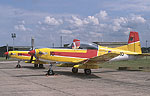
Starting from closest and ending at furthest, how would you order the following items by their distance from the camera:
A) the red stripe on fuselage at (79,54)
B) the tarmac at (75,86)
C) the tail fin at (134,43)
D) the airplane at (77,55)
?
the tarmac at (75,86) < the airplane at (77,55) < the red stripe on fuselage at (79,54) < the tail fin at (134,43)

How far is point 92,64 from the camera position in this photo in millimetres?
14680

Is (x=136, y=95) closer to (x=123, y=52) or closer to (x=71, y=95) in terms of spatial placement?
(x=71, y=95)

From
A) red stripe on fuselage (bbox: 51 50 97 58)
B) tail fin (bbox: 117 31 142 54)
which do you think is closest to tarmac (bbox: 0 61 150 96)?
red stripe on fuselage (bbox: 51 50 97 58)

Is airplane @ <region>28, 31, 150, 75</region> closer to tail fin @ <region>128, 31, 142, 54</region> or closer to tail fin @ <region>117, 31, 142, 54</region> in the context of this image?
tail fin @ <region>117, 31, 142, 54</region>

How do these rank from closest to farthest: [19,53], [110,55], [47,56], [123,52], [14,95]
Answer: [14,95], [110,55], [47,56], [123,52], [19,53]

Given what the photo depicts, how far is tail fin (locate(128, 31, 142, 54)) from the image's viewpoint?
1821 cm

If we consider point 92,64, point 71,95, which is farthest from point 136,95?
point 92,64

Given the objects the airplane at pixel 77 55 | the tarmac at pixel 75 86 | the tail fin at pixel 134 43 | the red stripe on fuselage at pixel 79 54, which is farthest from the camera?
the tail fin at pixel 134 43

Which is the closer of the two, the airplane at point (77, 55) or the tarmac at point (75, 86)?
the tarmac at point (75, 86)

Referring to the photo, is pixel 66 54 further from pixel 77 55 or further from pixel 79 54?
pixel 79 54

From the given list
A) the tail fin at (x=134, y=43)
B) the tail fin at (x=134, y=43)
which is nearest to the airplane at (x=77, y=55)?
the tail fin at (x=134, y=43)

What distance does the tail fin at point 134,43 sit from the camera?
59.7 ft

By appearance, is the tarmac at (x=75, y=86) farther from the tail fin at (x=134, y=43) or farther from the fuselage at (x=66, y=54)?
the tail fin at (x=134, y=43)

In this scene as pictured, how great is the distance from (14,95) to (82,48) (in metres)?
8.35
